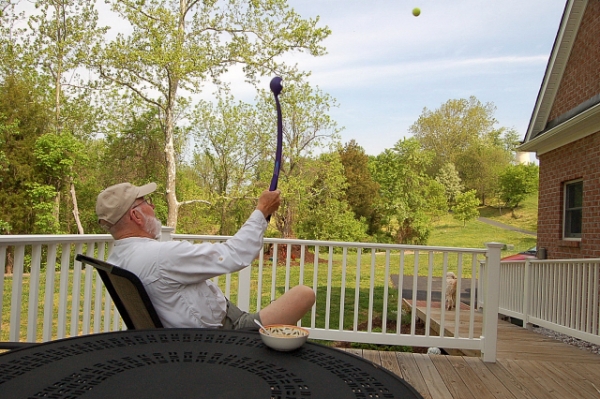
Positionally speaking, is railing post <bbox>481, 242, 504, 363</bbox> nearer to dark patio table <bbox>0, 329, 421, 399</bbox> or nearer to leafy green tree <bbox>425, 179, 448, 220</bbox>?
dark patio table <bbox>0, 329, 421, 399</bbox>

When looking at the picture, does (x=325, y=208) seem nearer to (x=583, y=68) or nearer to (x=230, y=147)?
(x=230, y=147)

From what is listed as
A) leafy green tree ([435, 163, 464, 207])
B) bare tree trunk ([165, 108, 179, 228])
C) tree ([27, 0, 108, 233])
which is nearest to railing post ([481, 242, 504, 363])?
bare tree trunk ([165, 108, 179, 228])

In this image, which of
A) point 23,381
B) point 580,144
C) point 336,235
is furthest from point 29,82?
point 23,381

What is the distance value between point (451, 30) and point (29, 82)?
17968 millimetres

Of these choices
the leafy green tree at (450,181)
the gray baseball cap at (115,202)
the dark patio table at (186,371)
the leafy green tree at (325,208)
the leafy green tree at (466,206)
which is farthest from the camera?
the leafy green tree at (450,181)

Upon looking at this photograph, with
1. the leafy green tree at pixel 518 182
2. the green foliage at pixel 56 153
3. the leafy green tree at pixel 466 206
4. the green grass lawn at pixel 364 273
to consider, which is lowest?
the green grass lawn at pixel 364 273

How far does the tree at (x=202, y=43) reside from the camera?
42.2ft

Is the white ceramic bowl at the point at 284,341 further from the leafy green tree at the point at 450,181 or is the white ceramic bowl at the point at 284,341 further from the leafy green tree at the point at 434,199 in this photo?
the leafy green tree at the point at 450,181

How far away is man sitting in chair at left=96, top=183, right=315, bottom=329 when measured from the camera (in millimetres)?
1516

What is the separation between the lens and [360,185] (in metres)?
17.7

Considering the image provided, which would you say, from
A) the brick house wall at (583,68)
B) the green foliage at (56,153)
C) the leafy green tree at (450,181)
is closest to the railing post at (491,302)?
the brick house wall at (583,68)

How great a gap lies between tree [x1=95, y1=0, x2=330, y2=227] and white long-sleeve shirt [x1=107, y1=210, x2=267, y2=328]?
11.7 metres

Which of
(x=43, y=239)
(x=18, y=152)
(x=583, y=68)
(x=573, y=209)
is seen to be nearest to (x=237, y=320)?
(x=43, y=239)

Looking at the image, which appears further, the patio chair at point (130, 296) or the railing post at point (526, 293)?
the railing post at point (526, 293)
